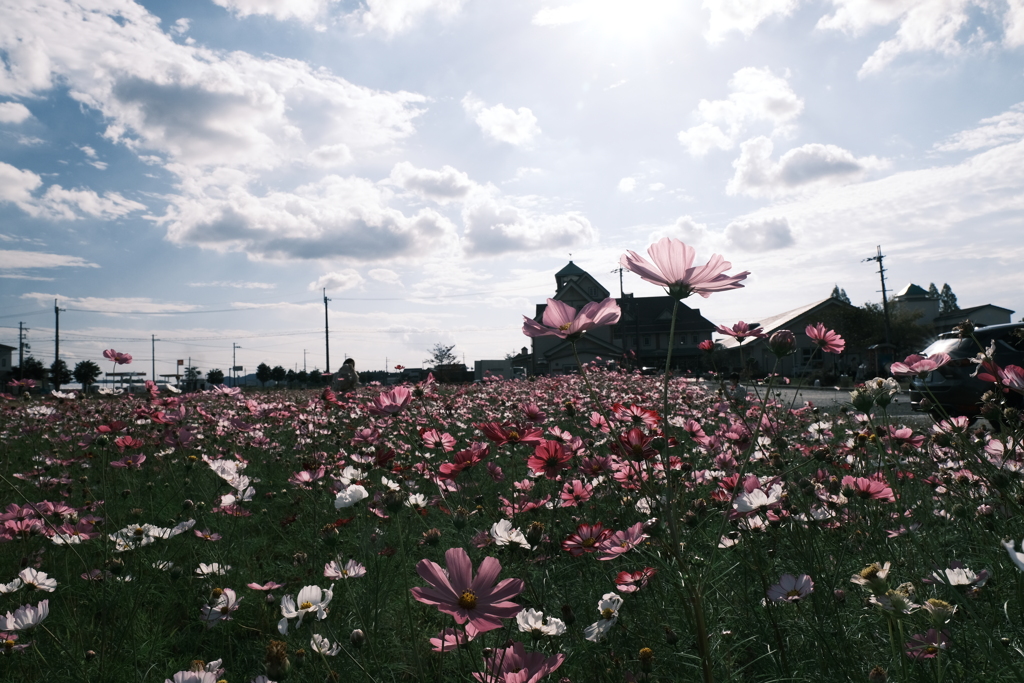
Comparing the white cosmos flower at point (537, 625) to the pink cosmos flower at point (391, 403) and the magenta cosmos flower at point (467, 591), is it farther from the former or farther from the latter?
the pink cosmos flower at point (391, 403)

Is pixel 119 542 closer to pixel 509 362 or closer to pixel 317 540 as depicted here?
pixel 317 540

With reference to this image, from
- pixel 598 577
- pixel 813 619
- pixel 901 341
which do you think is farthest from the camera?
pixel 901 341

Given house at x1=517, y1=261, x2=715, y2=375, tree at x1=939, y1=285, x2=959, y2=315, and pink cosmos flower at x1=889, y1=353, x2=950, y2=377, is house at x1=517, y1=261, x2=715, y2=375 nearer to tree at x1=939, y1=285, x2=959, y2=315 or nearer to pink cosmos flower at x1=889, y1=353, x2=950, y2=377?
pink cosmos flower at x1=889, y1=353, x2=950, y2=377

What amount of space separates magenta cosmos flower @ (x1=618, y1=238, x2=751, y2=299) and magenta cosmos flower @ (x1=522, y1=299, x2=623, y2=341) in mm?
80

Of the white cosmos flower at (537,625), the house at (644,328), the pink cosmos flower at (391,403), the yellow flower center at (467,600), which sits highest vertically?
the house at (644,328)

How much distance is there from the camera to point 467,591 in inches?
33.3

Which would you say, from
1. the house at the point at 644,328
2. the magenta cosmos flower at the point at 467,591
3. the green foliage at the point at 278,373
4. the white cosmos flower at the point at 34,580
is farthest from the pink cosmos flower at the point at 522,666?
the green foliage at the point at 278,373

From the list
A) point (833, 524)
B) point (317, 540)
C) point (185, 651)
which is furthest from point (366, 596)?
point (833, 524)

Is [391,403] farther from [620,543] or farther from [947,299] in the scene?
[947,299]

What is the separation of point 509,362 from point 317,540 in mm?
31133

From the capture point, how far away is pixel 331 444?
432cm

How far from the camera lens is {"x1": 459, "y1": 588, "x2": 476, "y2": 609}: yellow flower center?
2.65 ft

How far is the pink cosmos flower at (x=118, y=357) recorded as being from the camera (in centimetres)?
281

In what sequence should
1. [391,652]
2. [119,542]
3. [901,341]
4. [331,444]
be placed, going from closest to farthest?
[391,652]
[119,542]
[331,444]
[901,341]
